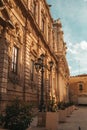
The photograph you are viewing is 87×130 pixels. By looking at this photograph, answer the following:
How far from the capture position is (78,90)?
60125 mm

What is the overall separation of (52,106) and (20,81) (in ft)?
14.6

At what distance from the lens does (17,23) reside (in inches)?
584

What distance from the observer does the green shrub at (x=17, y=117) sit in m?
7.22

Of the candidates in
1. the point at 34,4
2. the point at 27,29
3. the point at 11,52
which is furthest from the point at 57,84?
the point at 11,52

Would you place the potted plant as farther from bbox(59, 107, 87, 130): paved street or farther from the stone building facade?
the stone building facade

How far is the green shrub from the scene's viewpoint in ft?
23.7

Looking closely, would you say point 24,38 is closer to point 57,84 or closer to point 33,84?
point 33,84

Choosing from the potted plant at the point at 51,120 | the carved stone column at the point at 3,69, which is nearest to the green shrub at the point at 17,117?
the potted plant at the point at 51,120

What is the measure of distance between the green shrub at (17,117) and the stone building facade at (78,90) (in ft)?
169

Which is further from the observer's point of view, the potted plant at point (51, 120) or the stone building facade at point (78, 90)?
the stone building facade at point (78, 90)

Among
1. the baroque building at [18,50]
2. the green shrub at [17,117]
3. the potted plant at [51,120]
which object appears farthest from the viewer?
the baroque building at [18,50]

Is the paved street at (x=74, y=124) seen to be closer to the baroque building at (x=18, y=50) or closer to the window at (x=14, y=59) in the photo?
the baroque building at (x=18, y=50)

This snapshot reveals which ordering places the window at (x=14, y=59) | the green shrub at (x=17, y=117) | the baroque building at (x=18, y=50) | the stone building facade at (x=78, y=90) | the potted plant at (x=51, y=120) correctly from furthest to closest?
the stone building facade at (x=78, y=90)
the window at (x=14, y=59)
the baroque building at (x=18, y=50)
the potted plant at (x=51, y=120)
the green shrub at (x=17, y=117)

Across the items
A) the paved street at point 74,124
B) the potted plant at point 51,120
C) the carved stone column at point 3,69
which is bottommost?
the paved street at point 74,124
